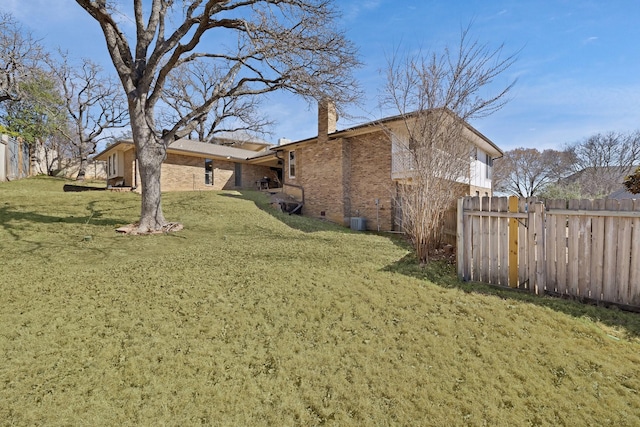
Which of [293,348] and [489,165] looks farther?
[489,165]

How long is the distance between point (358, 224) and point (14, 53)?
18585 millimetres

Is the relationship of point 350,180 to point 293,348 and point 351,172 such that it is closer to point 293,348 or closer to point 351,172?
point 351,172

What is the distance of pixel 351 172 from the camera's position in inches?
591

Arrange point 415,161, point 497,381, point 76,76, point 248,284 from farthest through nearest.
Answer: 1. point 76,76
2. point 415,161
3. point 248,284
4. point 497,381

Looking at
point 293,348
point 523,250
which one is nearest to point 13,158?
point 293,348

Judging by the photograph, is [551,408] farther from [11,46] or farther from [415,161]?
[11,46]

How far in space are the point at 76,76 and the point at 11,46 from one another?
14.5 m

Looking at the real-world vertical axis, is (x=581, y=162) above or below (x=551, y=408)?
above

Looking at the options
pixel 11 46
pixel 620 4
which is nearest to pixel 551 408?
pixel 620 4

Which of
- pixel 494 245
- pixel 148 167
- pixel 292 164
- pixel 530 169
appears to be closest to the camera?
pixel 494 245

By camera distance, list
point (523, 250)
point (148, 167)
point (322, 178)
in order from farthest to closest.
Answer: point (322, 178), point (148, 167), point (523, 250)

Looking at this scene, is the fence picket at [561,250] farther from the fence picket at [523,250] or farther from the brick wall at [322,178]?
the brick wall at [322,178]

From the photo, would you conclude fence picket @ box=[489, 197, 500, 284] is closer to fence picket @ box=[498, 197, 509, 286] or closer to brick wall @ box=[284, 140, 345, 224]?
fence picket @ box=[498, 197, 509, 286]

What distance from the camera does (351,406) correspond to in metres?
2.71
